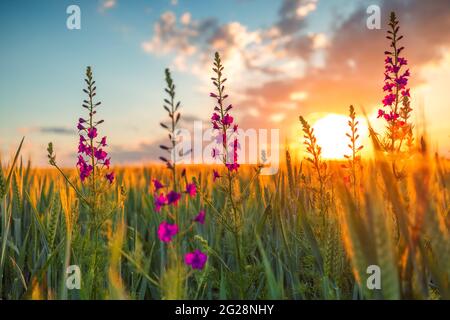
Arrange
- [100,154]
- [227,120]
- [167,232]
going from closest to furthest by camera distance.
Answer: [167,232]
[227,120]
[100,154]

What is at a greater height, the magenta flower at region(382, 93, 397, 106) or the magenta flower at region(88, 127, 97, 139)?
the magenta flower at region(382, 93, 397, 106)

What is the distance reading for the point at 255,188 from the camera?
3811 millimetres

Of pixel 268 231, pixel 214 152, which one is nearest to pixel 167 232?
pixel 214 152

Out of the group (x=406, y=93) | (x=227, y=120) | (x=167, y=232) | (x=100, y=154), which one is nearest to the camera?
(x=167, y=232)

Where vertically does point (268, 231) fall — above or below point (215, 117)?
below

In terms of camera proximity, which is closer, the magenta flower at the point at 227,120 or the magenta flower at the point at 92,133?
the magenta flower at the point at 227,120

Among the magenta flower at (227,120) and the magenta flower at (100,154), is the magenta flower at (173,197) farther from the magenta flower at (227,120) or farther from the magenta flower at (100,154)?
the magenta flower at (100,154)

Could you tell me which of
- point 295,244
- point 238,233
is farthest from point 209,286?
point 295,244

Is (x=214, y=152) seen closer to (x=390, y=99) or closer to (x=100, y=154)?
(x=100, y=154)

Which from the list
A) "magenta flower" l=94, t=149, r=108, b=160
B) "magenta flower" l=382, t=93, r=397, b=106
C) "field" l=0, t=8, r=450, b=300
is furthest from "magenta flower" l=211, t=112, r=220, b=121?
"magenta flower" l=382, t=93, r=397, b=106

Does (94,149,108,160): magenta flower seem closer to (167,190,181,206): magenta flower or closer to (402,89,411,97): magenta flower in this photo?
(167,190,181,206): magenta flower

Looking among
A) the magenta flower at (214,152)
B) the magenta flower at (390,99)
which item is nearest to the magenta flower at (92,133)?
the magenta flower at (214,152)

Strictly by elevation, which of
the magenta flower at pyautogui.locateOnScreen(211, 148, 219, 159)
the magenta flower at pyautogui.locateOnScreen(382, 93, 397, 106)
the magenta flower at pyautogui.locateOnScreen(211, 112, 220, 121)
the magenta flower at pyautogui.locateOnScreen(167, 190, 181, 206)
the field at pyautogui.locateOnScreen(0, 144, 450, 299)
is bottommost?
the field at pyautogui.locateOnScreen(0, 144, 450, 299)

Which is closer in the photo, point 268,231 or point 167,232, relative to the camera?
point 167,232
